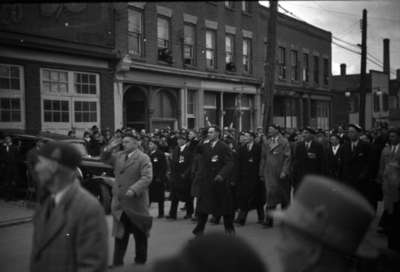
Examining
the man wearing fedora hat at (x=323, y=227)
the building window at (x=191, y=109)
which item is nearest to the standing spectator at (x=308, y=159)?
the man wearing fedora hat at (x=323, y=227)

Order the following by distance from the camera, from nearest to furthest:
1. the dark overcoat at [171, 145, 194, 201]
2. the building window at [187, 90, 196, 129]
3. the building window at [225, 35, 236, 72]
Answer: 1. the dark overcoat at [171, 145, 194, 201]
2. the building window at [187, 90, 196, 129]
3. the building window at [225, 35, 236, 72]

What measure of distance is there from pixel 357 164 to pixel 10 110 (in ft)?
38.4

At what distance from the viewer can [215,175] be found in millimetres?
9258

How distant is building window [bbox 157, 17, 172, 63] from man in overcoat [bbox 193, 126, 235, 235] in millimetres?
13612

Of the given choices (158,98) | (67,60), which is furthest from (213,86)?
(67,60)

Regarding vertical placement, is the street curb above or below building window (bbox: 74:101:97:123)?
below

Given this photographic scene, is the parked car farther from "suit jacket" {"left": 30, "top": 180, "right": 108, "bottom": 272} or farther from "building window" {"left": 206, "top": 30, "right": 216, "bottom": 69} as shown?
"building window" {"left": 206, "top": 30, "right": 216, "bottom": 69}

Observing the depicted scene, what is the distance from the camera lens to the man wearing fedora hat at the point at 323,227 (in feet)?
7.02

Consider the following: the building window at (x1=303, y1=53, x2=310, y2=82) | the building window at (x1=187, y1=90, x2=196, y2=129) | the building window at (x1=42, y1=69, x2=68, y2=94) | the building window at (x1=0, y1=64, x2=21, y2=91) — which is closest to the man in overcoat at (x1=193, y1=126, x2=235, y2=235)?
the building window at (x1=0, y1=64, x2=21, y2=91)

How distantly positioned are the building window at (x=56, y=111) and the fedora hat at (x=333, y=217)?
16.7m

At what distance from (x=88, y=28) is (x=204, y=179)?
1263 centimetres

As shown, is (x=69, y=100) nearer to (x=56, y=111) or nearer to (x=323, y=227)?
(x=56, y=111)

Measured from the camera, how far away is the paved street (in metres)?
7.70

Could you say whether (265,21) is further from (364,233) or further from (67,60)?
(364,233)
